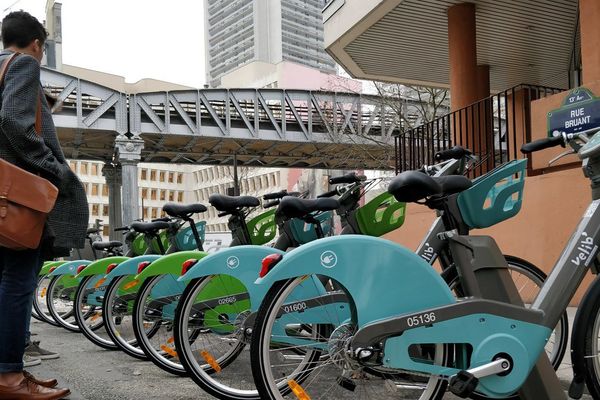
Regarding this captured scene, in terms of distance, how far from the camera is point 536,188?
26.6 feet

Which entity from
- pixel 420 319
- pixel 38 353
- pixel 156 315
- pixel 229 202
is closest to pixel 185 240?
pixel 229 202

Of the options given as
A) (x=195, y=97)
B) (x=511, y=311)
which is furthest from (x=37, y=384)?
(x=195, y=97)

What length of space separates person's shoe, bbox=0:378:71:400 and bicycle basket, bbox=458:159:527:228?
243cm

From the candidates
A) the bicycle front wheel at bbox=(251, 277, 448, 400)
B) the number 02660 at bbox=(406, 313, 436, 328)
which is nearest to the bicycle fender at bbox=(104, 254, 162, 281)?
the bicycle front wheel at bbox=(251, 277, 448, 400)

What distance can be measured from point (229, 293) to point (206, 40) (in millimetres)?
177737

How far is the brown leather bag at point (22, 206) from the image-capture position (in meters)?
3.36

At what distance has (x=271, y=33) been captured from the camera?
156000mm

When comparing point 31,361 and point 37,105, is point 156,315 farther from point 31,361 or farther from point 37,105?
point 37,105

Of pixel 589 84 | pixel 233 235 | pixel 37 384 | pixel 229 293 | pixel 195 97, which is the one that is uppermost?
pixel 195 97

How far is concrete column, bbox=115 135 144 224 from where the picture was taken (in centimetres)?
2830

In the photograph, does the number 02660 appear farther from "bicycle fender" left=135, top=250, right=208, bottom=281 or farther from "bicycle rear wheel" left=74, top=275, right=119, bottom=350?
"bicycle rear wheel" left=74, top=275, right=119, bottom=350

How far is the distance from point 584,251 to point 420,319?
2.73ft

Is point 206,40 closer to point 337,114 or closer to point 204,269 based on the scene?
point 337,114

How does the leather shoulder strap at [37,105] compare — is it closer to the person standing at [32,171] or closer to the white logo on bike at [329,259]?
the person standing at [32,171]
